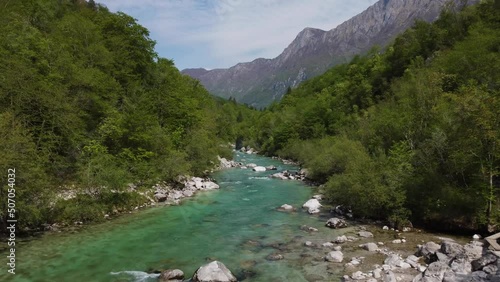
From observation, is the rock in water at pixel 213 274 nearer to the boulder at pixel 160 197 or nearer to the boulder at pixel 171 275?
the boulder at pixel 171 275

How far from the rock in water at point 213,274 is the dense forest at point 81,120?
10.7 metres

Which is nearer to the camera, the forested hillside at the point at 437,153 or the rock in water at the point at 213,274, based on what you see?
the rock in water at the point at 213,274

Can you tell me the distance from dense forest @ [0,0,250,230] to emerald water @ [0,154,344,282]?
2767 millimetres

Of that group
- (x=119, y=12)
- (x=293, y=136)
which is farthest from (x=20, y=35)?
(x=293, y=136)

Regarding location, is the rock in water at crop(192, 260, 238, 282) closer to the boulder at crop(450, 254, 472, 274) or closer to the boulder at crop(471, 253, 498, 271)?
the boulder at crop(450, 254, 472, 274)

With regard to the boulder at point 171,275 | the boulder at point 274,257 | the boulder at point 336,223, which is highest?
the boulder at point 171,275

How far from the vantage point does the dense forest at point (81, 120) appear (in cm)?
1958

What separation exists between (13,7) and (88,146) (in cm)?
2851

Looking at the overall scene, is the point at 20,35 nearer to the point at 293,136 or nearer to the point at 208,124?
the point at 208,124

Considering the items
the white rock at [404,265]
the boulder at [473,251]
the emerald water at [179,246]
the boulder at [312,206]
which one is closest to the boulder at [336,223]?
the emerald water at [179,246]

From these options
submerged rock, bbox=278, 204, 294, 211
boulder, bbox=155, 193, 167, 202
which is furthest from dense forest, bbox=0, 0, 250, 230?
submerged rock, bbox=278, 204, 294, 211

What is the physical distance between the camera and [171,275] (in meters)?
13.8

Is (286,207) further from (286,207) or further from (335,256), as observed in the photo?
(335,256)

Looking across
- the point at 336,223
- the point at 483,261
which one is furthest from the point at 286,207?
the point at 483,261
